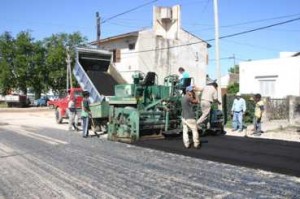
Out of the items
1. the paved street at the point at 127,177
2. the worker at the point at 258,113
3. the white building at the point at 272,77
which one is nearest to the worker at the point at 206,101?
the worker at the point at 258,113

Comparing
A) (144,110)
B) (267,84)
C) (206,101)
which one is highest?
(267,84)

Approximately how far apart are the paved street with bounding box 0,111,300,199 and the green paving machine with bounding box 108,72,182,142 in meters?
1.63

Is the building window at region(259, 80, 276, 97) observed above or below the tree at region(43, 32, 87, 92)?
below

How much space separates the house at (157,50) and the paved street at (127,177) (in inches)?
987

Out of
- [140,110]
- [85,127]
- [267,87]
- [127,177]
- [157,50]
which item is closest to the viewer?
[127,177]

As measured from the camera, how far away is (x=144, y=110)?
46.5 ft

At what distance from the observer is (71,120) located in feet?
60.6

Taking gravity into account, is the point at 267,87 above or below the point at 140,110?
above

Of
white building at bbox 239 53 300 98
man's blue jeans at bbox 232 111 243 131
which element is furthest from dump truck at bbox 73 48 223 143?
white building at bbox 239 53 300 98

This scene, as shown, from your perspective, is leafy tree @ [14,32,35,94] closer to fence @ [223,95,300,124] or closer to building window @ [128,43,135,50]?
building window @ [128,43,135,50]

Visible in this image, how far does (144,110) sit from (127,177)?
5975 mm

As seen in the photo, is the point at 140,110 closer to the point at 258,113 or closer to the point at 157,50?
the point at 258,113

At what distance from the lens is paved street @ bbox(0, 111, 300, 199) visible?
23.2 feet

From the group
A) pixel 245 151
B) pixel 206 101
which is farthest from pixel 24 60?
pixel 245 151
